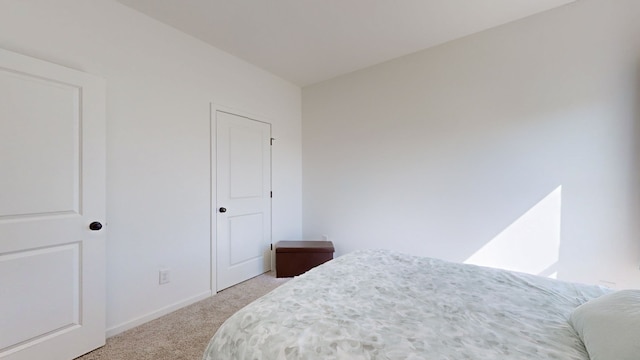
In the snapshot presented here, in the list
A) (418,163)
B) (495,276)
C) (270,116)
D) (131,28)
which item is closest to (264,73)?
(270,116)

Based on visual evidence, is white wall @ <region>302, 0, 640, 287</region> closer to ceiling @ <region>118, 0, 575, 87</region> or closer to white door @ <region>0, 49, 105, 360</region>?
ceiling @ <region>118, 0, 575, 87</region>

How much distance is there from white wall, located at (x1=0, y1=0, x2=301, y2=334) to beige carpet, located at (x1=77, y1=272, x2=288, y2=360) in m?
0.12

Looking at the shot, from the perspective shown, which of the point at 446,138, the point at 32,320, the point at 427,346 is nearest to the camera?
the point at 427,346

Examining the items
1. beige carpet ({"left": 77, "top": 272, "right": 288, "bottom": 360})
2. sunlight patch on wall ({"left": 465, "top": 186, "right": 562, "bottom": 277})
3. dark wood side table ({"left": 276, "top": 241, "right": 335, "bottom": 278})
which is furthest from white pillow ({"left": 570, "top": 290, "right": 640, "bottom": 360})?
dark wood side table ({"left": 276, "top": 241, "right": 335, "bottom": 278})

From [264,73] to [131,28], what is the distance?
1440 mm

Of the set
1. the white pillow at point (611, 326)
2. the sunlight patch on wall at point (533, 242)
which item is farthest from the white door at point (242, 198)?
the white pillow at point (611, 326)

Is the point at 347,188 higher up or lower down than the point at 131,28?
lower down

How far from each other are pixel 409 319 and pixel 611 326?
22.8 inches

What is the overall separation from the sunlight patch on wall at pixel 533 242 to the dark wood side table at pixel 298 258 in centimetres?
168

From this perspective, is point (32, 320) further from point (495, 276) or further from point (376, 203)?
point (376, 203)

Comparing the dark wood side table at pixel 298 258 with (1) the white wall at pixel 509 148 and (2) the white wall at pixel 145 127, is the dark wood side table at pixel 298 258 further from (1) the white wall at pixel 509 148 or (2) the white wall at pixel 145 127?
(2) the white wall at pixel 145 127

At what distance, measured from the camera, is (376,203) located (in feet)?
10.2

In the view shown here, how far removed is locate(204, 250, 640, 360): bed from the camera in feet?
2.67

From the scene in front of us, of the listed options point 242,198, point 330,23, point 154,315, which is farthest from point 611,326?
point 242,198
